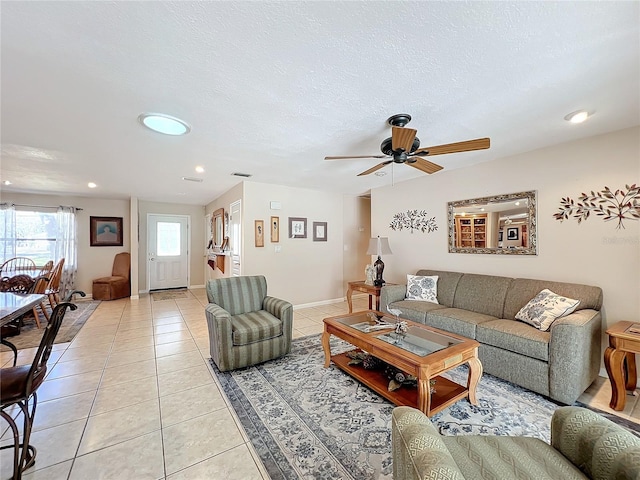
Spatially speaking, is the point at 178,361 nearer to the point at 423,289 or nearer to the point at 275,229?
the point at 275,229

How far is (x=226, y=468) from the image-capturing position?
1.51 meters

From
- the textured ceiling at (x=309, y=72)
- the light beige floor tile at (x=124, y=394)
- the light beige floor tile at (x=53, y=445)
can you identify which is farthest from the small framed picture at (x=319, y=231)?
the light beige floor tile at (x=53, y=445)

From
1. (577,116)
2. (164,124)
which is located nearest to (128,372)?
(164,124)

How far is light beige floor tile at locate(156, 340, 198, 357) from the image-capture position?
3094 millimetres

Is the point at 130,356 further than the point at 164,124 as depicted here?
Yes

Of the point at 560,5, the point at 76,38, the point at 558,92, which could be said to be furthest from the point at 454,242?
the point at 76,38

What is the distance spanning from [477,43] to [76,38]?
206 centimetres

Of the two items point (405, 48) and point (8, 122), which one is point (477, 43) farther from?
point (8, 122)

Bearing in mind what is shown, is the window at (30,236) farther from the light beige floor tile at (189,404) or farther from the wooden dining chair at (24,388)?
the light beige floor tile at (189,404)

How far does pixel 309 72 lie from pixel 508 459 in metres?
2.13

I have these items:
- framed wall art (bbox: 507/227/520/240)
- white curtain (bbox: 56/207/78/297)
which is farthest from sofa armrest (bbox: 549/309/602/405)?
white curtain (bbox: 56/207/78/297)

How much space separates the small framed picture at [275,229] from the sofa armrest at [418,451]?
13.1ft

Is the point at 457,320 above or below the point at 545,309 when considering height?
below

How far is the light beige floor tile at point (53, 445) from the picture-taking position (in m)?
1.53
